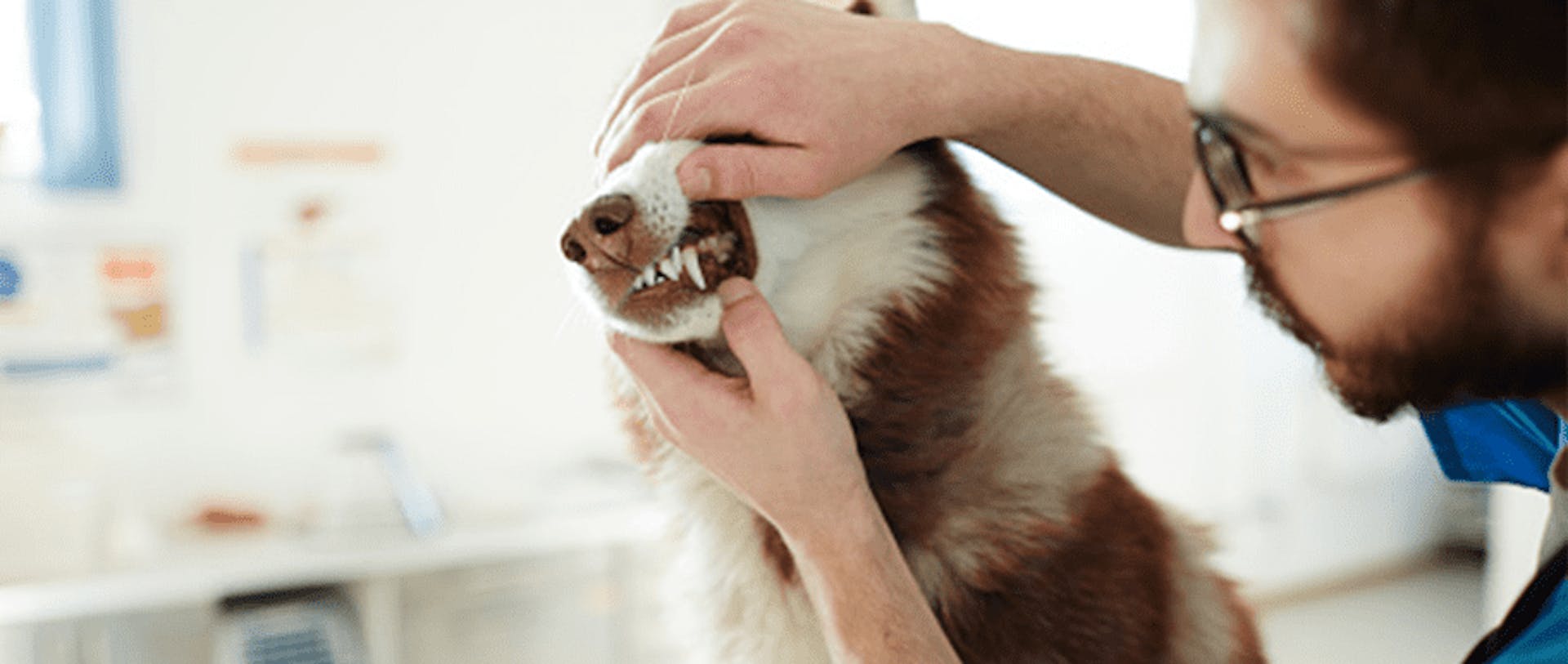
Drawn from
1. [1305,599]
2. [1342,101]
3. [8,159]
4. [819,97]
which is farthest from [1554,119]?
[1305,599]

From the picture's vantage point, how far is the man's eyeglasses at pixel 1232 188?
2.60 feet

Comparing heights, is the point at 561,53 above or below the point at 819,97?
below

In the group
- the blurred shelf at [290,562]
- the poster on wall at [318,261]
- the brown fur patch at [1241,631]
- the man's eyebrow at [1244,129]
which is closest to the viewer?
the man's eyebrow at [1244,129]

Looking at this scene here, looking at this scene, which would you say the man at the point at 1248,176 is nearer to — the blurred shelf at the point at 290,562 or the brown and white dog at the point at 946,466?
the brown and white dog at the point at 946,466

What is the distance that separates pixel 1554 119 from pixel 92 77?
9.64 ft

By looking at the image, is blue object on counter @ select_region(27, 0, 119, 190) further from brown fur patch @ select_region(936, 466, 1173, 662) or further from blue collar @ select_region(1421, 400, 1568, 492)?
blue collar @ select_region(1421, 400, 1568, 492)

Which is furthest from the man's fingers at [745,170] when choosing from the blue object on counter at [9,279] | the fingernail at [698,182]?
the blue object on counter at [9,279]

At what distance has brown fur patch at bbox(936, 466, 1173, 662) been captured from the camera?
1.09 m

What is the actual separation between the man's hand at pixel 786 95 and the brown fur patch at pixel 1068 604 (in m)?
0.43

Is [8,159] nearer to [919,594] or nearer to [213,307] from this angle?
[213,307]

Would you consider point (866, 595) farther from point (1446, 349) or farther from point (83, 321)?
point (83, 321)

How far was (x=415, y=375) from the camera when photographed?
10.0ft

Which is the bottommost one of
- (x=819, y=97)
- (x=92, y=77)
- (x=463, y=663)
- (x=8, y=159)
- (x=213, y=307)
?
(x=463, y=663)

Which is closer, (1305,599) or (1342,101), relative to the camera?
(1342,101)
